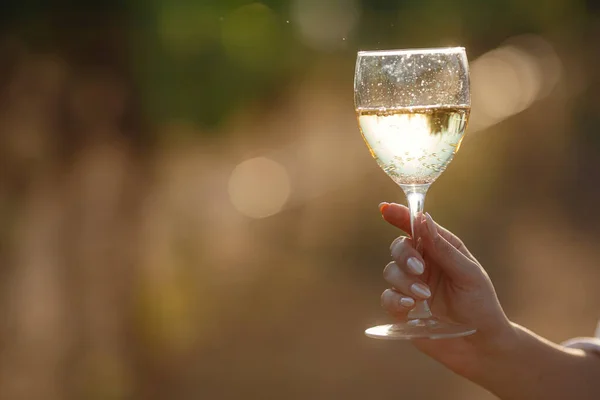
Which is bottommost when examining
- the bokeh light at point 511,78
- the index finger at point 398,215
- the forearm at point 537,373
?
the forearm at point 537,373

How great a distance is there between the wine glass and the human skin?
128mm

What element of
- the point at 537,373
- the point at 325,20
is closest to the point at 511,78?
the point at 325,20

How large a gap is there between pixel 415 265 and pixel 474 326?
1.20 feet

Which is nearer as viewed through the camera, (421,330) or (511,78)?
(421,330)

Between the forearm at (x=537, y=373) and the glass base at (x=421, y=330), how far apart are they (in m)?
0.31

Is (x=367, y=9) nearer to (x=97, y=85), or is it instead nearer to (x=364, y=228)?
(x=364, y=228)

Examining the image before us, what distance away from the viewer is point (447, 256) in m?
2.58

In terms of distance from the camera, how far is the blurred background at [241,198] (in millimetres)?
7828

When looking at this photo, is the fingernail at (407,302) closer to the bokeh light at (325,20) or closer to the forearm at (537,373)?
the forearm at (537,373)

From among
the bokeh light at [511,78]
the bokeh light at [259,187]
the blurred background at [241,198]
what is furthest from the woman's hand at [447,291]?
the bokeh light at [511,78]

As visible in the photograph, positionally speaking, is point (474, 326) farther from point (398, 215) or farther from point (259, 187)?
point (259, 187)

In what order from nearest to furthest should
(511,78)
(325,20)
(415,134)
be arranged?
(415,134), (325,20), (511,78)

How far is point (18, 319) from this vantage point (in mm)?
7734

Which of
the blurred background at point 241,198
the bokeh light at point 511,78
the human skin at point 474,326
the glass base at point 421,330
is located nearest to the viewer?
the glass base at point 421,330
